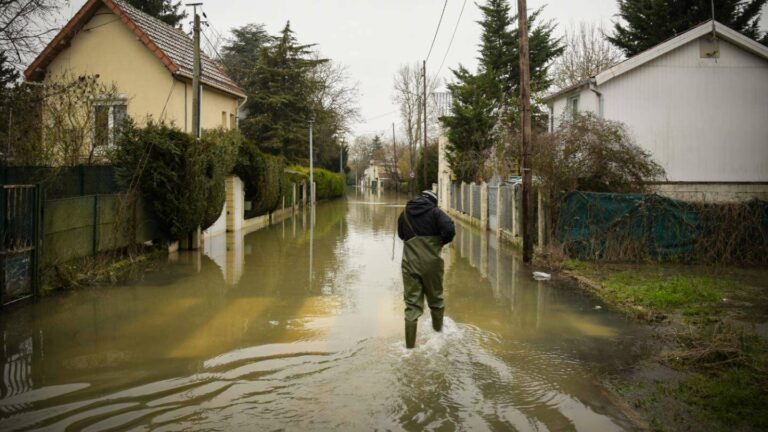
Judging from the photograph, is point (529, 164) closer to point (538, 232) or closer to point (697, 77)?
point (538, 232)

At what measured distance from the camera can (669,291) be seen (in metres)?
10.1

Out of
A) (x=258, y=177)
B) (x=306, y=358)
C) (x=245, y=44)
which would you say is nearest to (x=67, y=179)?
(x=306, y=358)

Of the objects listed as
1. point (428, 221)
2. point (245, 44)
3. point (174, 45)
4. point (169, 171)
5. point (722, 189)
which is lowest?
point (428, 221)

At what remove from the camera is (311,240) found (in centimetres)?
2011

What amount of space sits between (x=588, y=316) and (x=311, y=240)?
40.9ft

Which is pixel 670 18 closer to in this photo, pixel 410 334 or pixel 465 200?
pixel 465 200

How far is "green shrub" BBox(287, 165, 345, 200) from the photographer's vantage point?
A: 1586 inches

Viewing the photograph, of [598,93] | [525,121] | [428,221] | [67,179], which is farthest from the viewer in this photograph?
[598,93]

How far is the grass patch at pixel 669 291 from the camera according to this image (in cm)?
939

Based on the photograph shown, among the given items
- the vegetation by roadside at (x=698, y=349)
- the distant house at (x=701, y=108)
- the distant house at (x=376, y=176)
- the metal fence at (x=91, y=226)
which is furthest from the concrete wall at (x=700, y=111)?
the distant house at (x=376, y=176)

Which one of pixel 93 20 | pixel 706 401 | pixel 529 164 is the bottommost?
pixel 706 401

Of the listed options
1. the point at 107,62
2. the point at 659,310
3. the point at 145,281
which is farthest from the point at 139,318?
the point at 107,62

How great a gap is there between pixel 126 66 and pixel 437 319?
1900 cm

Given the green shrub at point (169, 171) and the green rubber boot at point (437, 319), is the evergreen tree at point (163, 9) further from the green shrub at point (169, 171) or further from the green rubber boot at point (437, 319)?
the green rubber boot at point (437, 319)
